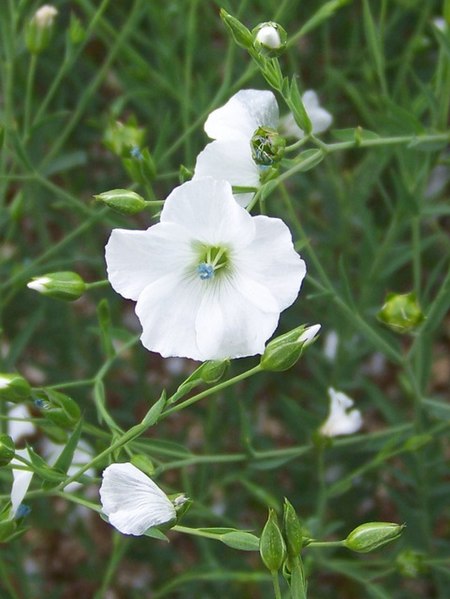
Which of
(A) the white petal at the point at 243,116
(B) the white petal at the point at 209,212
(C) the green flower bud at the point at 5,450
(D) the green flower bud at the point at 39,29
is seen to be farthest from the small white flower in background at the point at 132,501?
(D) the green flower bud at the point at 39,29

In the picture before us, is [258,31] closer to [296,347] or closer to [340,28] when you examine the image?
[296,347]

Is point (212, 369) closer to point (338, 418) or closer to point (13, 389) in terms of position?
point (13, 389)

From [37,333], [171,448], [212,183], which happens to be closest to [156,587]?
[37,333]

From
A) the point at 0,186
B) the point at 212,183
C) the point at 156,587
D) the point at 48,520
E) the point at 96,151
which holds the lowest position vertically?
the point at 156,587

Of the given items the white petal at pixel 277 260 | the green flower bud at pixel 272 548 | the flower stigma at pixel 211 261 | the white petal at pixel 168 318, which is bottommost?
the green flower bud at pixel 272 548

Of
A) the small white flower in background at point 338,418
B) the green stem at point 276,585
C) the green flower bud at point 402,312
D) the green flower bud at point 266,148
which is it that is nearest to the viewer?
the green stem at point 276,585

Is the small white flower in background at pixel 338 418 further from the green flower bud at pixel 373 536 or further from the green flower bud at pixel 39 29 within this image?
the green flower bud at pixel 39 29

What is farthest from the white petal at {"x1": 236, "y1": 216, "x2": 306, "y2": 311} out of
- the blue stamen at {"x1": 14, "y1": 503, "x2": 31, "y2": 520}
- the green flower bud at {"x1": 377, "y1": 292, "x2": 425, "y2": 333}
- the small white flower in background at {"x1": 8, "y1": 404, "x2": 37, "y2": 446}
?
the small white flower in background at {"x1": 8, "y1": 404, "x2": 37, "y2": 446}
